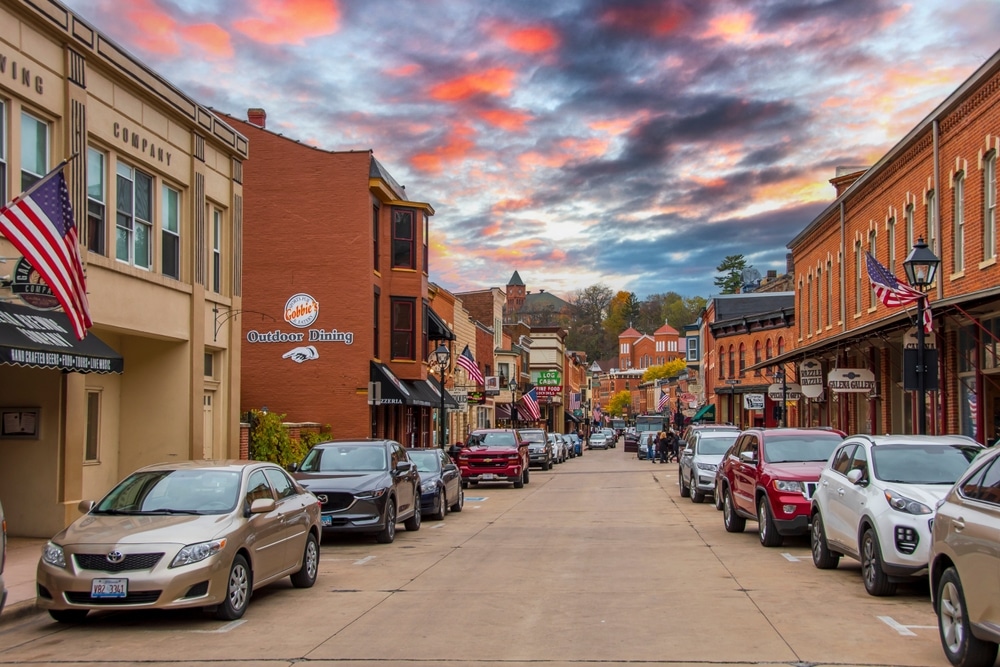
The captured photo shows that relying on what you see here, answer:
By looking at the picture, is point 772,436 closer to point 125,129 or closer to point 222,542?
point 222,542

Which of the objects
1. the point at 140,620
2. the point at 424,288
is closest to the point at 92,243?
the point at 140,620

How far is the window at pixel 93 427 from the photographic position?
2006cm

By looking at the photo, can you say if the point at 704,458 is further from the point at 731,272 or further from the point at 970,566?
the point at 731,272

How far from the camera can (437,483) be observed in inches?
864

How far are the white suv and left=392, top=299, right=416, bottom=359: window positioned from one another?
26.1 metres

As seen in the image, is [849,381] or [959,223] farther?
[849,381]

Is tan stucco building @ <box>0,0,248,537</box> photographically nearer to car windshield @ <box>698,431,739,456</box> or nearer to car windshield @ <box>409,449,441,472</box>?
car windshield @ <box>409,449,441,472</box>

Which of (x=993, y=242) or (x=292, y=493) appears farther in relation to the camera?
(x=993, y=242)

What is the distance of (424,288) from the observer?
39750mm

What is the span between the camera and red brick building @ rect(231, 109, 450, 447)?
35.6 meters

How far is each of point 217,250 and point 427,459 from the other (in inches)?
264

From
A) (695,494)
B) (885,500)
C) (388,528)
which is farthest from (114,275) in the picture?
(695,494)

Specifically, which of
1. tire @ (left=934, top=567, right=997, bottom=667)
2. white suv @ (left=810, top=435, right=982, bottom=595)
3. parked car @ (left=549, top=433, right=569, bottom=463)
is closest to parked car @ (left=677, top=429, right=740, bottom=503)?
white suv @ (left=810, top=435, right=982, bottom=595)

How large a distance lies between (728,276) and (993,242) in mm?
116050
